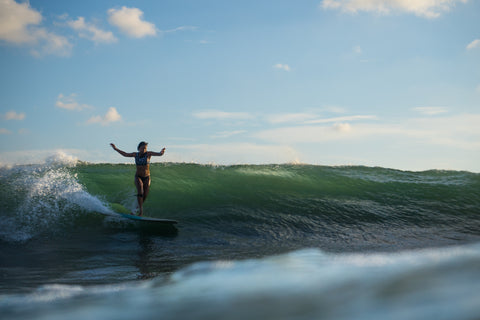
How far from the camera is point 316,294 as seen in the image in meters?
3.46

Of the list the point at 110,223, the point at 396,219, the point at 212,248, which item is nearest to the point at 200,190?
the point at 110,223

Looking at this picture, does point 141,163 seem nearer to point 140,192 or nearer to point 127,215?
point 140,192

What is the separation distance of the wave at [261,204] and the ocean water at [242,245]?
4 cm

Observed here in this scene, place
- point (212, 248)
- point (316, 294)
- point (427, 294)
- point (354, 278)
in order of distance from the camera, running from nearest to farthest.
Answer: point (427, 294) < point (316, 294) < point (354, 278) < point (212, 248)

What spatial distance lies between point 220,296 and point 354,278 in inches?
54.5

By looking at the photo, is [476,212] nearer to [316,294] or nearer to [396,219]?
[396,219]

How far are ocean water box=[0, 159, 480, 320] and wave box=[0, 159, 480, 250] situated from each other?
44mm

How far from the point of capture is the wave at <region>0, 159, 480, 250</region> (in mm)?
8312

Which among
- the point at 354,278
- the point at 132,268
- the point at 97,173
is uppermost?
the point at 97,173

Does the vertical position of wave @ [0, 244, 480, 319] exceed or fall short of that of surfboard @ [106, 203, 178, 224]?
it falls short

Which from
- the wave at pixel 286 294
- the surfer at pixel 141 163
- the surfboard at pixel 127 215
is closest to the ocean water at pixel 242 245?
the wave at pixel 286 294

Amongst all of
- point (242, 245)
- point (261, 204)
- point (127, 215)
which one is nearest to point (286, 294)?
point (242, 245)

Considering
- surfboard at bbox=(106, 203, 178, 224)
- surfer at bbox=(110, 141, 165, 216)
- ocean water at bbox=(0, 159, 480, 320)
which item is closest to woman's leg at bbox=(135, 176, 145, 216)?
surfer at bbox=(110, 141, 165, 216)

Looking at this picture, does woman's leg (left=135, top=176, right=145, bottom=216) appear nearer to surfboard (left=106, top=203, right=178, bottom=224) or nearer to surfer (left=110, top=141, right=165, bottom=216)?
surfer (left=110, top=141, right=165, bottom=216)
